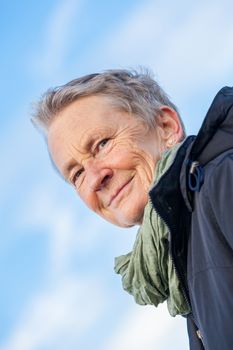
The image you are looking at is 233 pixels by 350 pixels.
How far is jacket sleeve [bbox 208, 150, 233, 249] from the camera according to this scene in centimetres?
210

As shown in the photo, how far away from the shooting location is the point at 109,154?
10.6 feet

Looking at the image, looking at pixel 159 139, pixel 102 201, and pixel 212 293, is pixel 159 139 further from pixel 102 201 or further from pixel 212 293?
pixel 212 293

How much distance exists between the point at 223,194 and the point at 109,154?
121 centimetres

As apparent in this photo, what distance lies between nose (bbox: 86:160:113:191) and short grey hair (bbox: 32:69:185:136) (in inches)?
16.7

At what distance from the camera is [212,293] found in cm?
228

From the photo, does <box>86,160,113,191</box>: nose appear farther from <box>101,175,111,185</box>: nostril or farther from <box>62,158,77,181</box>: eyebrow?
<box>62,158,77,181</box>: eyebrow

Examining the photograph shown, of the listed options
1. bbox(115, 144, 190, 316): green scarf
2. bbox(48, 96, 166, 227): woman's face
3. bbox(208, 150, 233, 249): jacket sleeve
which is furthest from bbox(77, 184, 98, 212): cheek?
bbox(208, 150, 233, 249): jacket sleeve

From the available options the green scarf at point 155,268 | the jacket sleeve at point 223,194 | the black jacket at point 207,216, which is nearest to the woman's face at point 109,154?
the green scarf at point 155,268

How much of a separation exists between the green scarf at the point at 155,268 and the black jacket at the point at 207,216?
0.14m

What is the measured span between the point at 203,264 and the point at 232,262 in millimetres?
170

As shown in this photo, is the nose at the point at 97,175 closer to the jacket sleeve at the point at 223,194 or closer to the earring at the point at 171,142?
the earring at the point at 171,142

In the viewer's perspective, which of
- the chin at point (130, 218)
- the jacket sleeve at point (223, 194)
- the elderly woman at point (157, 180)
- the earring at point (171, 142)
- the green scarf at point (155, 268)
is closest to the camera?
the jacket sleeve at point (223, 194)

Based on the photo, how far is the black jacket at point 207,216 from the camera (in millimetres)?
2188

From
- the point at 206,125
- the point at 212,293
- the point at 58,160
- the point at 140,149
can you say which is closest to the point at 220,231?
the point at 212,293
